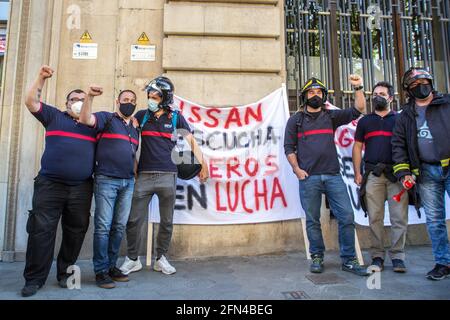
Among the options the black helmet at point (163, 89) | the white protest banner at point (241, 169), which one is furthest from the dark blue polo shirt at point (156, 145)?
the white protest banner at point (241, 169)

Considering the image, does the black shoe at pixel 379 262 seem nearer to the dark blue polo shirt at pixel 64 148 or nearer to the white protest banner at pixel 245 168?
the white protest banner at pixel 245 168

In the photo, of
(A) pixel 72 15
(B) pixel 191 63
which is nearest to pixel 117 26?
(A) pixel 72 15

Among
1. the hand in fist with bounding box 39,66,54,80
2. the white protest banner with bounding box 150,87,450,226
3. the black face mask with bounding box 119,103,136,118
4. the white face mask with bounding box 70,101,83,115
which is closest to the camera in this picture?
the hand in fist with bounding box 39,66,54,80

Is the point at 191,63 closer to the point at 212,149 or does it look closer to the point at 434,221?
the point at 212,149

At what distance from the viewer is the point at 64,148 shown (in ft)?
10.7

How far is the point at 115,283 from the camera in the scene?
347 centimetres

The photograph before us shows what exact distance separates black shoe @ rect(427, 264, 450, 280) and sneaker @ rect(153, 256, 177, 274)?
2.68m

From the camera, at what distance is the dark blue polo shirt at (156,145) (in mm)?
3820

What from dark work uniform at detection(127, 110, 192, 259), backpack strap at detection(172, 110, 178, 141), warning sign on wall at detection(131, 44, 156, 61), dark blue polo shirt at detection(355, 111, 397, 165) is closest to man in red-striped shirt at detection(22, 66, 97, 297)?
dark work uniform at detection(127, 110, 192, 259)

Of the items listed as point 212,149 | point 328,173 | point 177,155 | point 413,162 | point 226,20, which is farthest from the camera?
point 226,20

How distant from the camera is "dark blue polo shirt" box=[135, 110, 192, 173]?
3820mm

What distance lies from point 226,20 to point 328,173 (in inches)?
107

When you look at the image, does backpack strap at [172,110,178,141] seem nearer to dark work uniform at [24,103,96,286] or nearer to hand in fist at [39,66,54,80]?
dark work uniform at [24,103,96,286]

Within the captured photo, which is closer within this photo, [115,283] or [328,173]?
[115,283]
